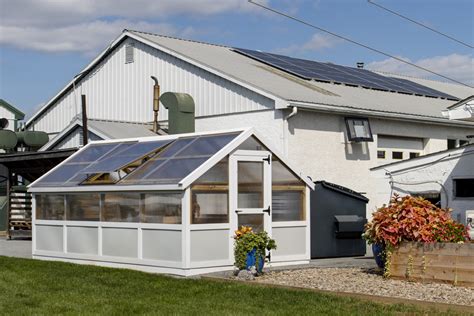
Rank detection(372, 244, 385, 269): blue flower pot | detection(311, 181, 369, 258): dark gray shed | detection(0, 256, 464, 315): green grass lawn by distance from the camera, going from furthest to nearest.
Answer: detection(311, 181, 369, 258): dark gray shed → detection(372, 244, 385, 269): blue flower pot → detection(0, 256, 464, 315): green grass lawn

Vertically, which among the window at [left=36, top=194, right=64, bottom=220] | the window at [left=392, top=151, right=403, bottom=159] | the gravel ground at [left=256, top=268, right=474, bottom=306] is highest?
the window at [left=392, top=151, right=403, bottom=159]

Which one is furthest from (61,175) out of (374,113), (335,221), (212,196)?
(374,113)

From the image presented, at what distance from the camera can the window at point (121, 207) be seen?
17078 millimetres

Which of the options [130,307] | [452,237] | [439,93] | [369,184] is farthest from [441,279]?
[439,93]

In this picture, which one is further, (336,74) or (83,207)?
(336,74)

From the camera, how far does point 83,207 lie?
60.8ft

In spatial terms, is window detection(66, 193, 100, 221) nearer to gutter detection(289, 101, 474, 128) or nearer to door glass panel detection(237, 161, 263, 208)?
door glass panel detection(237, 161, 263, 208)

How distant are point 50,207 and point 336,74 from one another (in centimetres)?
1507

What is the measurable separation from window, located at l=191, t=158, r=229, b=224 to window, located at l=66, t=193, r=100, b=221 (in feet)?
9.52

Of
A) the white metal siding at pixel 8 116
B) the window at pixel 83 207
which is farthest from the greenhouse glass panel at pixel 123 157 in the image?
the white metal siding at pixel 8 116

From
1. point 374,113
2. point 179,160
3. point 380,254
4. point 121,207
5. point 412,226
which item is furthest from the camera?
point 374,113

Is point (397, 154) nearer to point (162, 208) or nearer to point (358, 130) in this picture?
point (358, 130)

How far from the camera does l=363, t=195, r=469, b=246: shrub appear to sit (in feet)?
47.2

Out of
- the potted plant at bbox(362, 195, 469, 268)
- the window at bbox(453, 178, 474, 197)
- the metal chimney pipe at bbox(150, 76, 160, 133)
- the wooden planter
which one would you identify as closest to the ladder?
the metal chimney pipe at bbox(150, 76, 160, 133)
